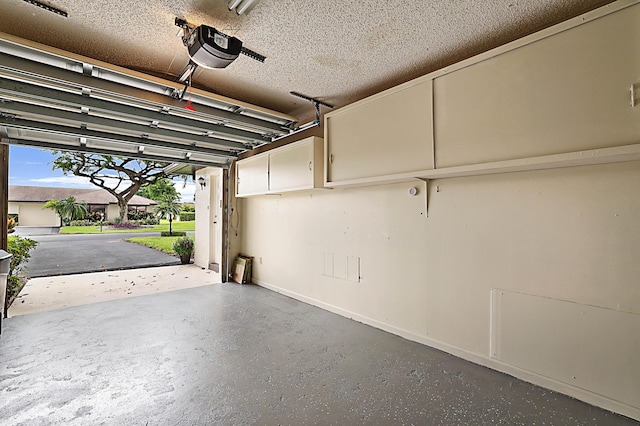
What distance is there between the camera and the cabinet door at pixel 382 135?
101 inches

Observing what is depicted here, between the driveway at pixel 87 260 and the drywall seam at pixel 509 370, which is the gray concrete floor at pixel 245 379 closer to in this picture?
the drywall seam at pixel 509 370

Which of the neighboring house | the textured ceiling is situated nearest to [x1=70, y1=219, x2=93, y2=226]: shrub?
the neighboring house

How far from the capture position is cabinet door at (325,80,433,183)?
2.55 metres

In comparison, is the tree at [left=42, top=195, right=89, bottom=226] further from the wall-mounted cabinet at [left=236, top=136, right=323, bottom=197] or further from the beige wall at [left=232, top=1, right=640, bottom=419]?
the beige wall at [left=232, top=1, right=640, bottom=419]

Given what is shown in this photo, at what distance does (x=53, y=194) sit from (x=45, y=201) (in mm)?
1492

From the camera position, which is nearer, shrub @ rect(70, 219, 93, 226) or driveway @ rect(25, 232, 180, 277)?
driveway @ rect(25, 232, 180, 277)

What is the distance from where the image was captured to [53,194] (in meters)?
22.1

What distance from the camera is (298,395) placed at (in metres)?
2.07

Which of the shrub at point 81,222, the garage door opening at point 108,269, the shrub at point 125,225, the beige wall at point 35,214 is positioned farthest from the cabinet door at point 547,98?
the beige wall at point 35,214

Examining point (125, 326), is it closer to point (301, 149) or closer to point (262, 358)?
point (262, 358)

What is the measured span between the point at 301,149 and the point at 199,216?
195 inches

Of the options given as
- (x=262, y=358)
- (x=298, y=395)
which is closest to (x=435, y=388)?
(x=298, y=395)

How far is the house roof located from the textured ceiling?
25.5 meters

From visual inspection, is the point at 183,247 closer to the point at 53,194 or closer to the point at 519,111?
the point at 519,111
